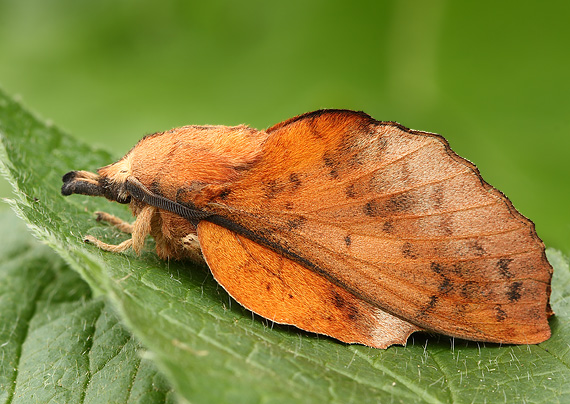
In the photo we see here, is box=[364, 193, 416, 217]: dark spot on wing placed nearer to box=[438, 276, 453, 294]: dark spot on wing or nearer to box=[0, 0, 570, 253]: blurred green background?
box=[438, 276, 453, 294]: dark spot on wing

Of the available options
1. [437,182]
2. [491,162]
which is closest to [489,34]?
[491,162]

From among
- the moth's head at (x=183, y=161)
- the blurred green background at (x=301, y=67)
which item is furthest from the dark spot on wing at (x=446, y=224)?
the blurred green background at (x=301, y=67)

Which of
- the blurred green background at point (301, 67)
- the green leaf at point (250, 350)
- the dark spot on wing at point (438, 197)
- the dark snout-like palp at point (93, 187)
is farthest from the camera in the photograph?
the blurred green background at point (301, 67)

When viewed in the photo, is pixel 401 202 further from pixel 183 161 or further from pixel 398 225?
pixel 183 161

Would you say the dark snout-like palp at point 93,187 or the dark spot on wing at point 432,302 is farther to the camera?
the dark snout-like palp at point 93,187

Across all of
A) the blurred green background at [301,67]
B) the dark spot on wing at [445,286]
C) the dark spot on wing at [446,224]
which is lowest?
the dark spot on wing at [445,286]

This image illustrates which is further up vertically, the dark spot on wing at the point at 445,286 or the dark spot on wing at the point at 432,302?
the dark spot on wing at the point at 445,286

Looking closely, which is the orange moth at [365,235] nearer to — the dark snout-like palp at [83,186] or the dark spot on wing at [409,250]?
the dark spot on wing at [409,250]

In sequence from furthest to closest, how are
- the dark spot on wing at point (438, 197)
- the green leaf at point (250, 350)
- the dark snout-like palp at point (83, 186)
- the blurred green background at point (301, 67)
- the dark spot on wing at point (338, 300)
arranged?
the blurred green background at point (301, 67)
the dark snout-like palp at point (83, 186)
the dark spot on wing at point (338, 300)
the dark spot on wing at point (438, 197)
the green leaf at point (250, 350)
